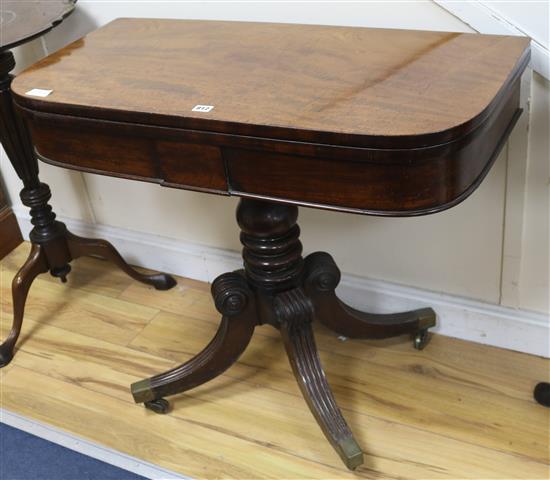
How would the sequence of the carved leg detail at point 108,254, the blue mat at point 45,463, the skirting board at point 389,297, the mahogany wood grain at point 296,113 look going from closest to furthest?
the mahogany wood grain at point 296,113 → the blue mat at point 45,463 → the skirting board at point 389,297 → the carved leg detail at point 108,254

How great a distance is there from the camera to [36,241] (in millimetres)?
1960

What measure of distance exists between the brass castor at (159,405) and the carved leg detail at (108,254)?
50cm

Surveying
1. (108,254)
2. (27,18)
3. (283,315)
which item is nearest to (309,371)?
(283,315)

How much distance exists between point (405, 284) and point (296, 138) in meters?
0.86

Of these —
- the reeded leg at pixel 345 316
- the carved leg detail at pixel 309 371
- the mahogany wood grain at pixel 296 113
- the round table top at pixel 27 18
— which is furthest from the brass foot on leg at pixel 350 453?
the round table top at pixel 27 18

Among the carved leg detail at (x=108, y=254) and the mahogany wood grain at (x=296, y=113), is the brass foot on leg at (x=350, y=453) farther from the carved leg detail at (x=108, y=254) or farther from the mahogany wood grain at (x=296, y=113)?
the carved leg detail at (x=108, y=254)

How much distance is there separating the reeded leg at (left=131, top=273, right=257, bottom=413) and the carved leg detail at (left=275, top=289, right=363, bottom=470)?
0.30ft

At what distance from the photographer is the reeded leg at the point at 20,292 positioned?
74.6 inches

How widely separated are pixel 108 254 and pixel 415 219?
0.88 m

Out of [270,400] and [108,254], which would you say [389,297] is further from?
[108,254]

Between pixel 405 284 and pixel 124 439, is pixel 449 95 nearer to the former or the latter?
pixel 405 284

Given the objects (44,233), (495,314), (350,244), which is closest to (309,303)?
(350,244)

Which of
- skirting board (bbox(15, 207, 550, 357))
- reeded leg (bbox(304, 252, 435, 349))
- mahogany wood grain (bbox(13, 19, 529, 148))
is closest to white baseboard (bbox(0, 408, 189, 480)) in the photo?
reeded leg (bbox(304, 252, 435, 349))

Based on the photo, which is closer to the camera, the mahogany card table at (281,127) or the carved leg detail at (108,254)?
the mahogany card table at (281,127)
